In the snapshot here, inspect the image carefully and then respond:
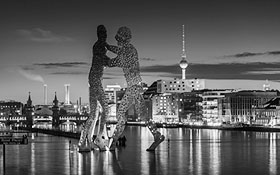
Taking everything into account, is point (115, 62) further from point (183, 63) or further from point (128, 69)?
point (183, 63)

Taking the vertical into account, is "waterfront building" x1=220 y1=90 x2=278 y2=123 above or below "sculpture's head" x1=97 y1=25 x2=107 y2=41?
below

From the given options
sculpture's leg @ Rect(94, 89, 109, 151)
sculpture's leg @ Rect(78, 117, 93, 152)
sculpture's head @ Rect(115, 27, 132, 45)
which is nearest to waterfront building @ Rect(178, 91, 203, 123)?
sculpture's leg @ Rect(94, 89, 109, 151)

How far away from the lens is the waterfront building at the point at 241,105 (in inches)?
5335

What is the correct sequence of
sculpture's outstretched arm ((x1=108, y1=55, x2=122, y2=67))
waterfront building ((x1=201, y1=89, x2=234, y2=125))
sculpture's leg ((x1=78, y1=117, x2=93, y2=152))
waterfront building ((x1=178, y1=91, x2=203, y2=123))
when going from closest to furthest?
sculpture's outstretched arm ((x1=108, y1=55, x2=122, y2=67)), sculpture's leg ((x1=78, y1=117, x2=93, y2=152)), waterfront building ((x1=201, y1=89, x2=234, y2=125)), waterfront building ((x1=178, y1=91, x2=203, y2=123))

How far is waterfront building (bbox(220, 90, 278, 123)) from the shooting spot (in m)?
136

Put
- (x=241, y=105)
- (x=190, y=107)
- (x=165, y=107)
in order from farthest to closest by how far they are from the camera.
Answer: (x=165, y=107), (x=190, y=107), (x=241, y=105)

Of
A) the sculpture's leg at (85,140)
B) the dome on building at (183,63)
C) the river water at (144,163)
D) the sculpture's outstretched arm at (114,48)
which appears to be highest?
the dome on building at (183,63)

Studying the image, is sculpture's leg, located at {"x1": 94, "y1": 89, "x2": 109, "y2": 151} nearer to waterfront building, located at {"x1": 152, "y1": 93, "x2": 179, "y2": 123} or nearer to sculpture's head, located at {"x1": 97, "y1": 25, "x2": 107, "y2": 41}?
sculpture's head, located at {"x1": 97, "y1": 25, "x2": 107, "y2": 41}

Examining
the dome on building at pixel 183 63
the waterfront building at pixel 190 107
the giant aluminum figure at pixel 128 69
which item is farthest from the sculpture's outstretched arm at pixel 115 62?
the dome on building at pixel 183 63

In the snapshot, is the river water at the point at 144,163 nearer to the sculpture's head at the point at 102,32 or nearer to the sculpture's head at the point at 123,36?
the sculpture's head at the point at 123,36

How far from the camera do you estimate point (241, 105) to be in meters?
Result: 136

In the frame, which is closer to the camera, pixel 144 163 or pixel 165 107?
pixel 144 163

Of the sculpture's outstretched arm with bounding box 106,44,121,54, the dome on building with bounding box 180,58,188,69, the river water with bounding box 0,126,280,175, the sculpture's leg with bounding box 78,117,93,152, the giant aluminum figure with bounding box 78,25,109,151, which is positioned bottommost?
the river water with bounding box 0,126,280,175

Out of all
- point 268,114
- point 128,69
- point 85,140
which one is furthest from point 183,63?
point 128,69
